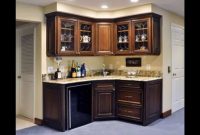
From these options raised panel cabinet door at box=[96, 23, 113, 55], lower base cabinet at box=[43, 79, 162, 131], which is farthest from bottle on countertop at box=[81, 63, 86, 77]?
lower base cabinet at box=[43, 79, 162, 131]

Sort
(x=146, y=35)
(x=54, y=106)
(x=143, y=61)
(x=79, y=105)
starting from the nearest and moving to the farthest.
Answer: (x=54, y=106) → (x=79, y=105) → (x=146, y=35) → (x=143, y=61)

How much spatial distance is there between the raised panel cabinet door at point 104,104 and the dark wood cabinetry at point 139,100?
0.52 feet

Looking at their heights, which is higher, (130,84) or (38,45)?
(38,45)

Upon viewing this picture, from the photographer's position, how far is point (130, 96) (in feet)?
14.1

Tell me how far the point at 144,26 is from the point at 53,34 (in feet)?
6.63

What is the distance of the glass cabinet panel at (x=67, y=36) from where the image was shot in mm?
4270

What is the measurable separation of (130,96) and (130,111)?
0.33m

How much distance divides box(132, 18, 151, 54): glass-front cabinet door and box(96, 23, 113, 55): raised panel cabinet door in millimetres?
642

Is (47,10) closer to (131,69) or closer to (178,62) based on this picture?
(131,69)

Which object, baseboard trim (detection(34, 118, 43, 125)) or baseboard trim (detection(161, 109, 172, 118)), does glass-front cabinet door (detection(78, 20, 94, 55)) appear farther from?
baseboard trim (detection(161, 109, 172, 118))

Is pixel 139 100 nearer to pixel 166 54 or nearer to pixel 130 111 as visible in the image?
pixel 130 111

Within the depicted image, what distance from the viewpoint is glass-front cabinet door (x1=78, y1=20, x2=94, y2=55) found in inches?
182

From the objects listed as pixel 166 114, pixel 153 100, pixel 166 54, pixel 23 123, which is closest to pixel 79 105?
pixel 23 123

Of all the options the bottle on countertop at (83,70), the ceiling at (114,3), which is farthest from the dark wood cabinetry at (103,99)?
the ceiling at (114,3)
